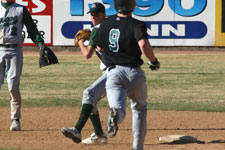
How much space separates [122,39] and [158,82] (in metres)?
10.8

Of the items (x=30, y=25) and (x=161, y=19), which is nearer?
(x=30, y=25)

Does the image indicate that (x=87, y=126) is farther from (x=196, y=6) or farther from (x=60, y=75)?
(x=196, y=6)

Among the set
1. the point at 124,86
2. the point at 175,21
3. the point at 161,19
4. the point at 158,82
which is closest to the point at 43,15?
the point at 161,19

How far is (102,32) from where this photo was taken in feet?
23.1

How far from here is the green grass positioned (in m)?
13.6

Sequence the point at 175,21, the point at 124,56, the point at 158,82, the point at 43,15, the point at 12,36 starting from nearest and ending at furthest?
the point at 124,56 → the point at 12,36 → the point at 158,82 → the point at 175,21 → the point at 43,15

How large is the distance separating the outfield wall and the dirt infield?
14687 mm

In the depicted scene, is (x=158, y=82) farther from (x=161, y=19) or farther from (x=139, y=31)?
(x=139, y=31)

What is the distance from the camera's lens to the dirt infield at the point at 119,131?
27.4 feet

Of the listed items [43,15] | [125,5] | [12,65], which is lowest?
[43,15]

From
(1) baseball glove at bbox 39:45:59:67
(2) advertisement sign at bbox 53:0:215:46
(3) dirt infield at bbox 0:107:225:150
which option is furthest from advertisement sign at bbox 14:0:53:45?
(1) baseball glove at bbox 39:45:59:67

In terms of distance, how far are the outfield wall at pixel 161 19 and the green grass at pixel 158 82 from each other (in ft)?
4.07

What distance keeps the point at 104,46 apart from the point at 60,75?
41.6 feet

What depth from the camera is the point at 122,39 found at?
22.3ft
